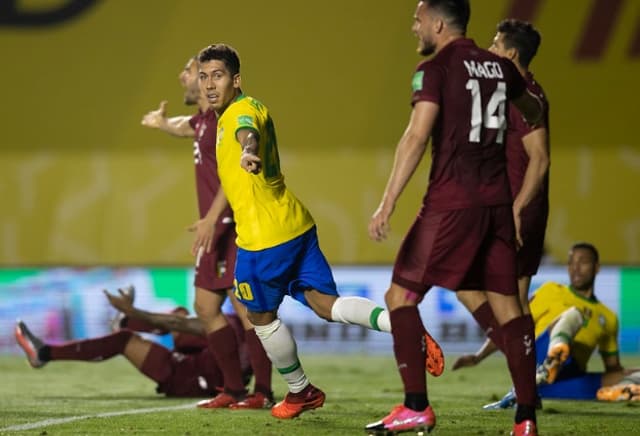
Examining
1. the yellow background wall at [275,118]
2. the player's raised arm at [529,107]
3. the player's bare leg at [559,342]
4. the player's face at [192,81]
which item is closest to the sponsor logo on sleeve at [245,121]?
the player's raised arm at [529,107]

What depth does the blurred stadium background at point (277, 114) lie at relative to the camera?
43.9 ft

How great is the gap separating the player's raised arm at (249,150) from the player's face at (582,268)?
286 cm

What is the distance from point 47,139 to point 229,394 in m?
8.01

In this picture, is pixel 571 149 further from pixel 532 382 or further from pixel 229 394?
pixel 532 382

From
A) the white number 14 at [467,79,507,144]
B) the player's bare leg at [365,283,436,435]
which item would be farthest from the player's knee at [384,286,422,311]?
the white number 14 at [467,79,507,144]

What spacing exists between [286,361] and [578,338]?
2.39 metres

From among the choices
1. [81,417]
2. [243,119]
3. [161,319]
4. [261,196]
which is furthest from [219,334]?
[243,119]

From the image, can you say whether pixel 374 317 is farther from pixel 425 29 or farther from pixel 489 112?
pixel 425 29

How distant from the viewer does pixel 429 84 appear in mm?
4652

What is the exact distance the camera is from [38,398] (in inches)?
284

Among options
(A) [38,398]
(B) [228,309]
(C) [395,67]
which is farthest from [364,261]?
(A) [38,398]

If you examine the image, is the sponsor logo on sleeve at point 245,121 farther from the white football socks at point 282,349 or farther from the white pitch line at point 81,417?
the white pitch line at point 81,417

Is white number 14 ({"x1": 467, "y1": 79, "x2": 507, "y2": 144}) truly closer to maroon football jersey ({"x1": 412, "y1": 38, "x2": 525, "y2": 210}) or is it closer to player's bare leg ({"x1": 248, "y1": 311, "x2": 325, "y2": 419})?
maroon football jersey ({"x1": 412, "y1": 38, "x2": 525, "y2": 210})

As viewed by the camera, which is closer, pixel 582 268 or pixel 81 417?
pixel 81 417
